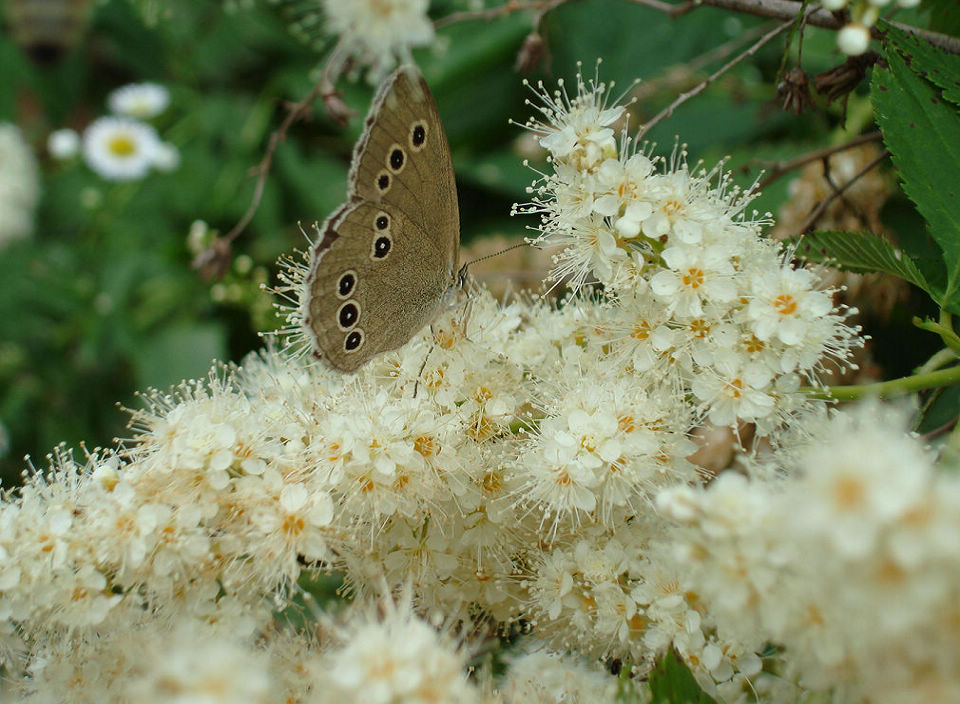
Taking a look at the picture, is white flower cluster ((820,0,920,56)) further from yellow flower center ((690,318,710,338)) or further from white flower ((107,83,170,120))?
white flower ((107,83,170,120))

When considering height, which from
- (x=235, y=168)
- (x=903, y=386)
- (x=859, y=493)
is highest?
(x=235, y=168)

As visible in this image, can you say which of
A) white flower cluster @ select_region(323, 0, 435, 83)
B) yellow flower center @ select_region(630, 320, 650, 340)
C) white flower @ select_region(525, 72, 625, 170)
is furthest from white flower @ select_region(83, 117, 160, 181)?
yellow flower center @ select_region(630, 320, 650, 340)

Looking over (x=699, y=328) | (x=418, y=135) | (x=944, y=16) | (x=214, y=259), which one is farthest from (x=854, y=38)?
(x=214, y=259)

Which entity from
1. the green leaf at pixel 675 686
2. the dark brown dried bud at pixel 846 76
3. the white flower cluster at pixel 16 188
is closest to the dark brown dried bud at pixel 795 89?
the dark brown dried bud at pixel 846 76

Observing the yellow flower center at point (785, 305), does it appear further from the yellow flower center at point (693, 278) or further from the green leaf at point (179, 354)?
the green leaf at point (179, 354)

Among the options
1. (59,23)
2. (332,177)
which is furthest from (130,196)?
(59,23)

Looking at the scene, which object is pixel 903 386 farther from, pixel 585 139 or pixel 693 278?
pixel 585 139
